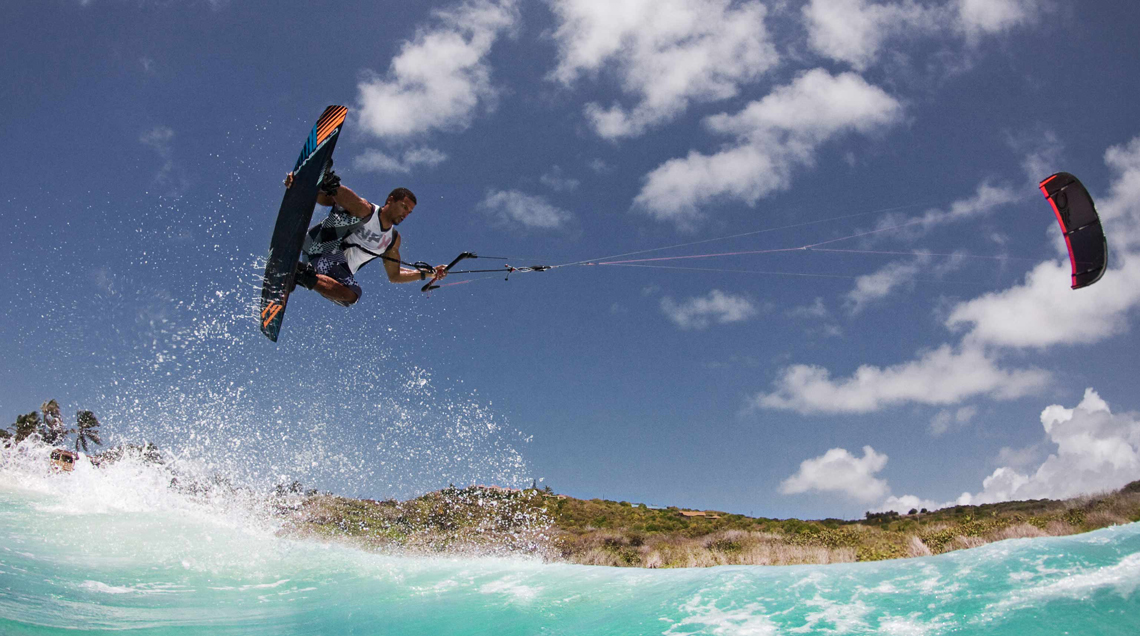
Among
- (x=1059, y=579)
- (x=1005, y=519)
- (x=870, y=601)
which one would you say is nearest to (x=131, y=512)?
(x=870, y=601)

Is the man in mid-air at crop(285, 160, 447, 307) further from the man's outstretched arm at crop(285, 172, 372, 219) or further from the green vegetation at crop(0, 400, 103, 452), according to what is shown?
the green vegetation at crop(0, 400, 103, 452)

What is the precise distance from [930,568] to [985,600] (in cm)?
156

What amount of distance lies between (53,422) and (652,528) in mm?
58550

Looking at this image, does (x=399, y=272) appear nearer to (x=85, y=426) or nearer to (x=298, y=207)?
(x=298, y=207)

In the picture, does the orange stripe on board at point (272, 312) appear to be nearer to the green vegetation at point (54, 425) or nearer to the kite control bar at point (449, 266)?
the kite control bar at point (449, 266)

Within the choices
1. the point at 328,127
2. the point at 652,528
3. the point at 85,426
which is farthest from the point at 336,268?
the point at 85,426

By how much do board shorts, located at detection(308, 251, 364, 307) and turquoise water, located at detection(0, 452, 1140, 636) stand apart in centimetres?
465

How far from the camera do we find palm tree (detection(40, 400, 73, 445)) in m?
50.4

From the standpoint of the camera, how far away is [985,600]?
7.73 m

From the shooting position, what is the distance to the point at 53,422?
184 feet

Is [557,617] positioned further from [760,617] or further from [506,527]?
[506,527]

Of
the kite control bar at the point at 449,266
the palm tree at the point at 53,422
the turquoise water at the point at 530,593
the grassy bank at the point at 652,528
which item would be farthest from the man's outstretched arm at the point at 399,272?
the palm tree at the point at 53,422

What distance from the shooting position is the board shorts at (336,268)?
624 centimetres

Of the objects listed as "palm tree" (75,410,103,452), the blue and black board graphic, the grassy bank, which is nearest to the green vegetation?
"palm tree" (75,410,103,452)
